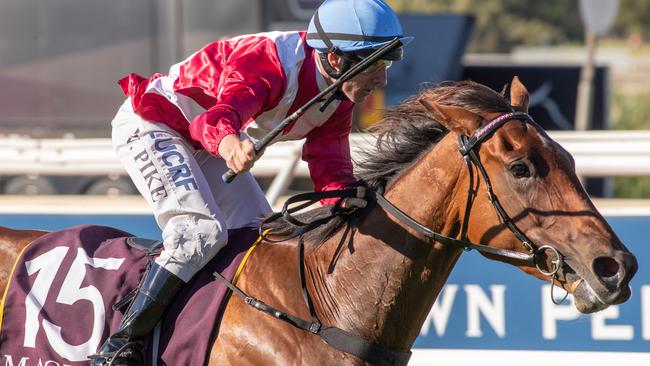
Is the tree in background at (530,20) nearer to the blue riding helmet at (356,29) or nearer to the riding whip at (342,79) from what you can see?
the blue riding helmet at (356,29)

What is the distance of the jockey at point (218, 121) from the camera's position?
3.63m

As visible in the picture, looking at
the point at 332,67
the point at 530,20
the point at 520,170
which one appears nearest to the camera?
the point at 520,170

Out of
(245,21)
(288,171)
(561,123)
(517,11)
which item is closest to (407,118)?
(288,171)

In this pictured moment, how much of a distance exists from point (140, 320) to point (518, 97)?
140 cm

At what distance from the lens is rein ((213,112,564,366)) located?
130 inches

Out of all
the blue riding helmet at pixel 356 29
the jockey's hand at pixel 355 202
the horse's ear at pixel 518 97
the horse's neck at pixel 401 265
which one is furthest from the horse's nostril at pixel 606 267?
the blue riding helmet at pixel 356 29

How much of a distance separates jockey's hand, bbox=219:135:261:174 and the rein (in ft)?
1.25

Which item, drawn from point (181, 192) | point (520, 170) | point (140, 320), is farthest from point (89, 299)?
point (520, 170)

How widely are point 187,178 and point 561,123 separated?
31.6ft

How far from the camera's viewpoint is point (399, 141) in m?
3.73

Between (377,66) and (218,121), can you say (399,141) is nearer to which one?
(377,66)

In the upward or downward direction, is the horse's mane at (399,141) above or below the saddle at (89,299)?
above

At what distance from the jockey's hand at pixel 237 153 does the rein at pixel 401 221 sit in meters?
0.38

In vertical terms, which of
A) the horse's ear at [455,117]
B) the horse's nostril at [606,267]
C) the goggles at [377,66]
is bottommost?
the horse's nostril at [606,267]
